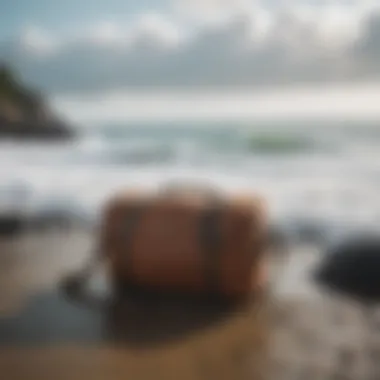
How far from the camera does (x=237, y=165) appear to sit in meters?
1.05

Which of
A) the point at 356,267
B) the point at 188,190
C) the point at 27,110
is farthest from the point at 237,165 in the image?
the point at 27,110

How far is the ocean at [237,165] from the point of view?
1.02 m

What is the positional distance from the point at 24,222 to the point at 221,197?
12.8 inches

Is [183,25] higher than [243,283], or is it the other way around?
[183,25]

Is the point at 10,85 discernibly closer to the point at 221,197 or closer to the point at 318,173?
the point at 221,197

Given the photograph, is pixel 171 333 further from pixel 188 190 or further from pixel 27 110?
pixel 27 110

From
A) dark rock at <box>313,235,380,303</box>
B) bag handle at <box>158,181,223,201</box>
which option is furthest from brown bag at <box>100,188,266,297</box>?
dark rock at <box>313,235,380,303</box>

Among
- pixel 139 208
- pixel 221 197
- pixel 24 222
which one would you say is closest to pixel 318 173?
pixel 221 197

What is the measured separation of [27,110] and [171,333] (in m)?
0.41

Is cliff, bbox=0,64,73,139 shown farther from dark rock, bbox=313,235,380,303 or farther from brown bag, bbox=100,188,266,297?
dark rock, bbox=313,235,380,303

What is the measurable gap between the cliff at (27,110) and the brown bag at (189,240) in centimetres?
15

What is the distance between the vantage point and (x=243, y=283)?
1047 millimetres

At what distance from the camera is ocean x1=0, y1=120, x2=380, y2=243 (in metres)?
1.02

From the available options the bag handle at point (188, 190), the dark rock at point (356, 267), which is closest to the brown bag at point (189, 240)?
the bag handle at point (188, 190)
